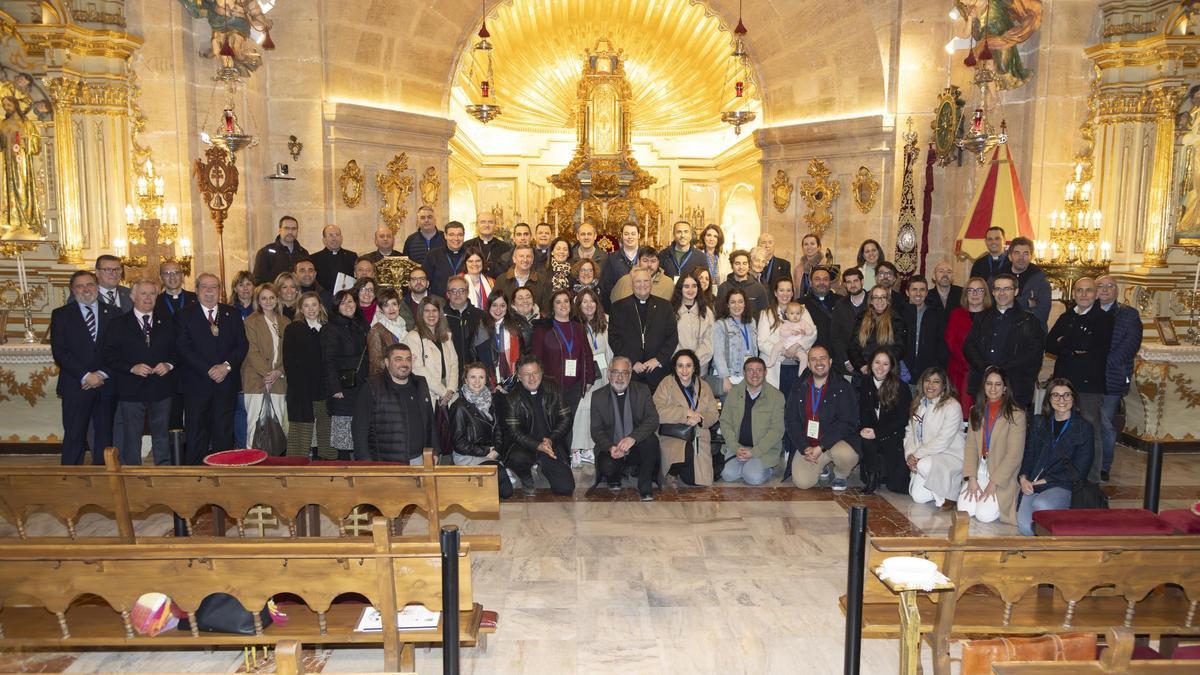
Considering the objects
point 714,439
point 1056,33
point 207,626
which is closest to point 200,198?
point 714,439

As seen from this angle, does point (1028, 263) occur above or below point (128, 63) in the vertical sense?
below

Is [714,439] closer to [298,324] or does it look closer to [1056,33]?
[298,324]

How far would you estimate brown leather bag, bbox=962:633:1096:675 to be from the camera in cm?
298

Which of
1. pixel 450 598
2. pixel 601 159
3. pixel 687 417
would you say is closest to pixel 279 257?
pixel 687 417

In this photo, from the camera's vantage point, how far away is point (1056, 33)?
929 cm

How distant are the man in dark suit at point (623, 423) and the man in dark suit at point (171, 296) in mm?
3239

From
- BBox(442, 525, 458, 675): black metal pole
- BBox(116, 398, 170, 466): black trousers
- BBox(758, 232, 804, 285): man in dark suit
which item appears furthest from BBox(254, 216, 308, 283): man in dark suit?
BBox(442, 525, 458, 675): black metal pole

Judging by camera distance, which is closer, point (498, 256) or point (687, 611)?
point (687, 611)

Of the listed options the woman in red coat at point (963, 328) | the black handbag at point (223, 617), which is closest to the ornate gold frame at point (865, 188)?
the woman in red coat at point (963, 328)

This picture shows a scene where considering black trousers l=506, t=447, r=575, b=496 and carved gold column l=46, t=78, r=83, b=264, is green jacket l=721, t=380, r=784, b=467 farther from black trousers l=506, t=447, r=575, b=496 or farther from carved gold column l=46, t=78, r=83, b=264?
carved gold column l=46, t=78, r=83, b=264

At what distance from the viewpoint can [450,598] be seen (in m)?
3.20

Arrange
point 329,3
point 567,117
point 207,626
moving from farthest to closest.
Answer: point 567,117 < point 329,3 < point 207,626

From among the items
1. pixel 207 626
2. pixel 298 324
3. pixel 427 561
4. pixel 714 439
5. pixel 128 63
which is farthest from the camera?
pixel 128 63

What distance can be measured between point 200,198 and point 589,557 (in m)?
6.34
